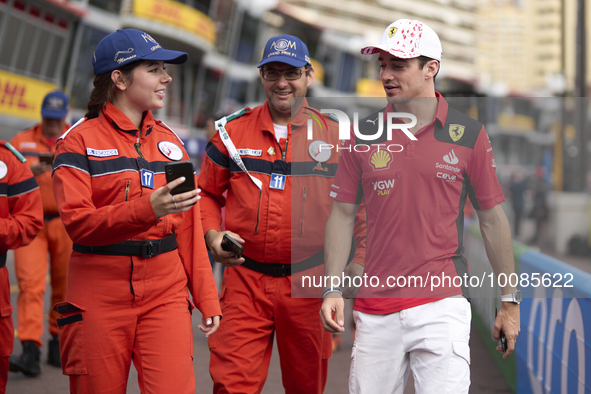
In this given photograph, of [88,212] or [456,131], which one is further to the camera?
[456,131]

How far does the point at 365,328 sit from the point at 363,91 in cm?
5100

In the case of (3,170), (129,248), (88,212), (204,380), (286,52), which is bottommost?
(204,380)

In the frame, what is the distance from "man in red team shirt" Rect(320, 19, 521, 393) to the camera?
293 cm

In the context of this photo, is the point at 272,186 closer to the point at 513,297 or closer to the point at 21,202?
the point at 513,297

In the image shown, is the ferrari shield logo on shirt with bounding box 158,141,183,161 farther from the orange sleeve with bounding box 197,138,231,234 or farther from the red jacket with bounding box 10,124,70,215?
the red jacket with bounding box 10,124,70,215

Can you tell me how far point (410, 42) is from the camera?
3068 millimetres

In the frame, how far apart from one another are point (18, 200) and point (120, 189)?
5.25ft

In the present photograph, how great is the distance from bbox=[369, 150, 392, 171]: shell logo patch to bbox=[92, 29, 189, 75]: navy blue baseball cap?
1059 mm

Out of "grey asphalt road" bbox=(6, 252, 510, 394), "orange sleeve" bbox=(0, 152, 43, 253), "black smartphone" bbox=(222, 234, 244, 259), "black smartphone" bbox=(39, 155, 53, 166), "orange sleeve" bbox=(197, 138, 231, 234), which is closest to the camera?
"black smartphone" bbox=(222, 234, 244, 259)

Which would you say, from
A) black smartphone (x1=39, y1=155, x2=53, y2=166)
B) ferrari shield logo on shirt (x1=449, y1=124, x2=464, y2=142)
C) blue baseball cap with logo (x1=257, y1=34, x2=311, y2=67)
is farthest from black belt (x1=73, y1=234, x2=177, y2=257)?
black smartphone (x1=39, y1=155, x2=53, y2=166)

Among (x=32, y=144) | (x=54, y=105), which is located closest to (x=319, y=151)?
(x=54, y=105)

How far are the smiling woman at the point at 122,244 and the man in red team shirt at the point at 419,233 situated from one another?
2.36 ft

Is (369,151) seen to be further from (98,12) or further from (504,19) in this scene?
(504,19)

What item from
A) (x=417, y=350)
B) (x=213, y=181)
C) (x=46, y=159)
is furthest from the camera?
(x=46, y=159)
